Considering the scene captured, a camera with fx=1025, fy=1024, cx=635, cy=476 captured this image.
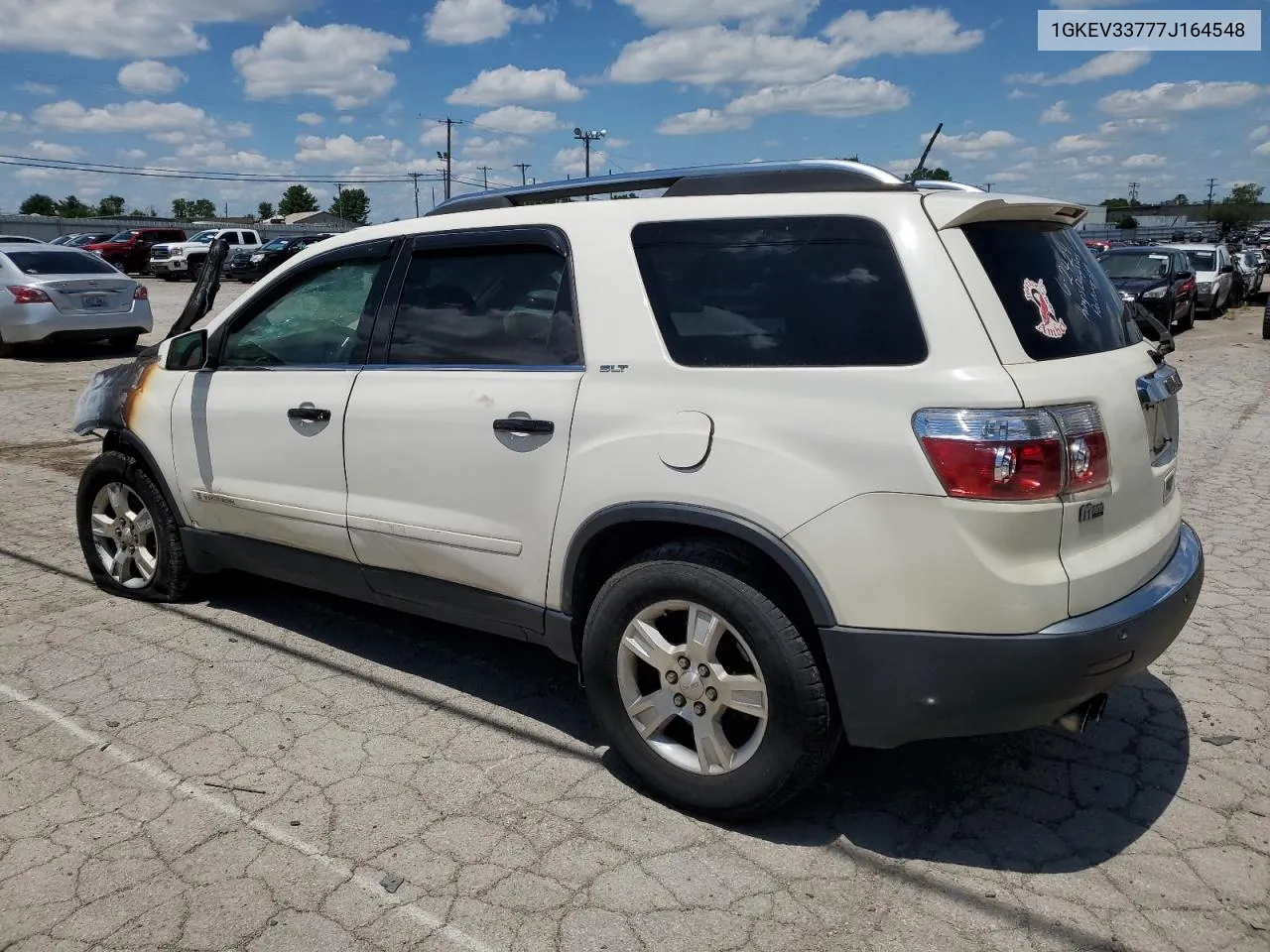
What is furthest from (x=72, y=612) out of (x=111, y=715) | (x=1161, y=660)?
(x=1161, y=660)

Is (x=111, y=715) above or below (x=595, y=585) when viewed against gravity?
below

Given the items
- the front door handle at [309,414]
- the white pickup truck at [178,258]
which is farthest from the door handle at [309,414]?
the white pickup truck at [178,258]

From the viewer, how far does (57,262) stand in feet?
49.1

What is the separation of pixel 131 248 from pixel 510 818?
133 feet

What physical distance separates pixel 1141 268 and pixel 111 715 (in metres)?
18.7

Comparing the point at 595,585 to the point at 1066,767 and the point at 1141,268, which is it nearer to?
the point at 1066,767

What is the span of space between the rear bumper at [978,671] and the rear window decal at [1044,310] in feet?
2.49

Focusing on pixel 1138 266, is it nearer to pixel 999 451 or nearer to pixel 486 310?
pixel 486 310

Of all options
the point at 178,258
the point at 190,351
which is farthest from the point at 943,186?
the point at 178,258

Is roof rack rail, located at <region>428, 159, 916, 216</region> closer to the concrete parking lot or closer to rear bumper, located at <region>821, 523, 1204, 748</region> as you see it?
rear bumper, located at <region>821, 523, 1204, 748</region>

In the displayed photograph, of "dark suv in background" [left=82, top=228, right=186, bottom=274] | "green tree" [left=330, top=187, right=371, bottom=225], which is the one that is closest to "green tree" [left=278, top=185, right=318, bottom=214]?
"green tree" [left=330, top=187, right=371, bottom=225]

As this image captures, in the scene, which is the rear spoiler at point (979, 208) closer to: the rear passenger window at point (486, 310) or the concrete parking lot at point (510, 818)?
the rear passenger window at point (486, 310)

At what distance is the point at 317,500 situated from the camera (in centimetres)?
402

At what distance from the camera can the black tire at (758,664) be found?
9.23 ft
